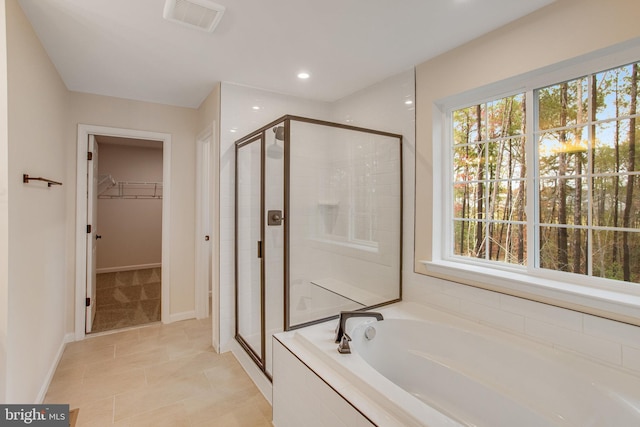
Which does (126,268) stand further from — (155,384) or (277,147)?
(277,147)

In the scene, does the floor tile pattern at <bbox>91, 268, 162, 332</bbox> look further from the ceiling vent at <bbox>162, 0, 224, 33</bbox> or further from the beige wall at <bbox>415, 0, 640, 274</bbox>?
the beige wall at <bbox>415, 0, 640, 274</bbox>

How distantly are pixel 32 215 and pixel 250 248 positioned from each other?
4.76 feet

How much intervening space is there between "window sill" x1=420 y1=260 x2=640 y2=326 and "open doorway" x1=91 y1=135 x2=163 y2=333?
458cm

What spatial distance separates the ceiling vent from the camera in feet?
5.63

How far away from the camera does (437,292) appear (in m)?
2.35

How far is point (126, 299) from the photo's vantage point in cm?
425

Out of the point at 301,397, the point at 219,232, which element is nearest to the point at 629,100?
the point at 301,397

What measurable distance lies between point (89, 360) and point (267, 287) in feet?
5.87

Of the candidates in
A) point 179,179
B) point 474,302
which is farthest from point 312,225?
point 179,179

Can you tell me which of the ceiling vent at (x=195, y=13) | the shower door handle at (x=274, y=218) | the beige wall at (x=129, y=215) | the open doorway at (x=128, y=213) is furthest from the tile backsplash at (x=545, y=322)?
the beige wall at (x=129, y=215)

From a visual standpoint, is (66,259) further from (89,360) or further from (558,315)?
(558,315)

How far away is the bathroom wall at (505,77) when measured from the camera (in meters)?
1.53

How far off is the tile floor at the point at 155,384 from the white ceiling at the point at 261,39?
2477mm

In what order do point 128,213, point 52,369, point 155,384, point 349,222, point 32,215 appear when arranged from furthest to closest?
1. point 128,213
2. point 349,222
3. point 52,369
4. point 155,384
5. point 32,215
